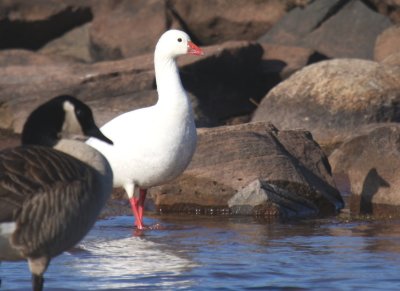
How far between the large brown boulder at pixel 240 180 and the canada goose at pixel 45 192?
16.0ft

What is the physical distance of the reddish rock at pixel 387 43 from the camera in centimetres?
1988

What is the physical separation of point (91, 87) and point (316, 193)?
6374mm

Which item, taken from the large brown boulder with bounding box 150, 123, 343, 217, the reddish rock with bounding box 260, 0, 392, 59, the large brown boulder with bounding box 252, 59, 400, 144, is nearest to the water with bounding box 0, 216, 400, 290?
the large brown boulder with bounding box 150, 123, 343, 217

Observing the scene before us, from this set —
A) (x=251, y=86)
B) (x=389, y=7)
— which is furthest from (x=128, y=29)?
(x=389, y=7)

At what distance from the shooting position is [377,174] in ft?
41.8

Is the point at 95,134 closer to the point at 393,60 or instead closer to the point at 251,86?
the point at 393,60

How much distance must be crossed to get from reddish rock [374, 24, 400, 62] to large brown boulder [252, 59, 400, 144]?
2.73m

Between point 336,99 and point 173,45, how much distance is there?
4947 mm

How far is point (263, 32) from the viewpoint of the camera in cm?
2227

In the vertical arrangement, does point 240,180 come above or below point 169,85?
below

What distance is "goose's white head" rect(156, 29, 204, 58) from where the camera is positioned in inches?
482

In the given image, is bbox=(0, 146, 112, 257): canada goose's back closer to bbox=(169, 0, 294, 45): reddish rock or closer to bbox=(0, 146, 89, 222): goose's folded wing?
bbox=(0, 146, 89, 222): goose's folded wing

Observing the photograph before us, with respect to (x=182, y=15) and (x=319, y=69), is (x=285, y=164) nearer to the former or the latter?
(x=319, y=69)

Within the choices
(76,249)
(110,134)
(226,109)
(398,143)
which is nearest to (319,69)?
(226,109)
